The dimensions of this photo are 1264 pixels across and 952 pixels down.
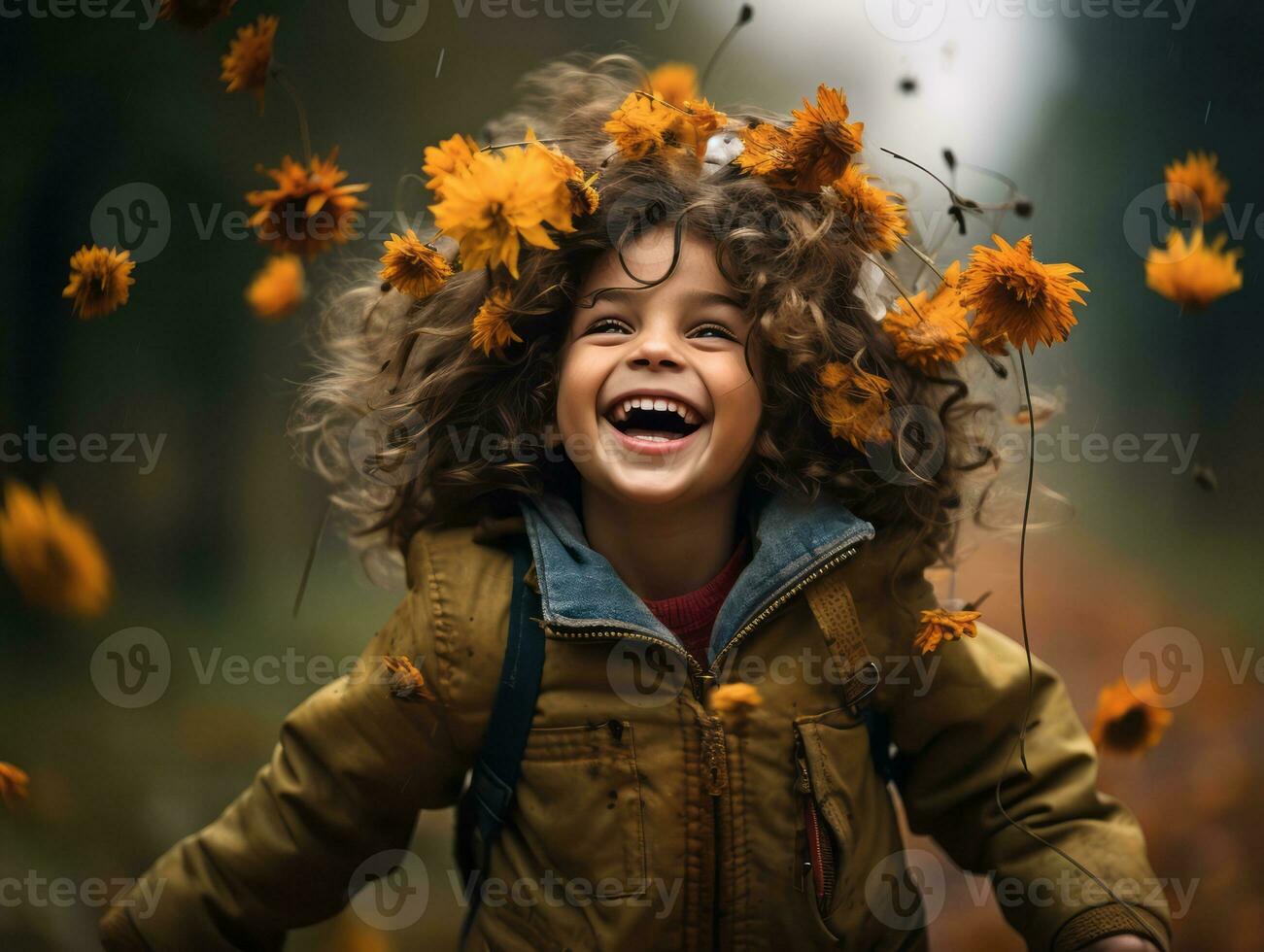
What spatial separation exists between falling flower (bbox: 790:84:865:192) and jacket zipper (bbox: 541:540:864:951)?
340 mm

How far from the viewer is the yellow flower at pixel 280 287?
154 centimetres

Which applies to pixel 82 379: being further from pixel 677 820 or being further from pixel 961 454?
pixel 961 454

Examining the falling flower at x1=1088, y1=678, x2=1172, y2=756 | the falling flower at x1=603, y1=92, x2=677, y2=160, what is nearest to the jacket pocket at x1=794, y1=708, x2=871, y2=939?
the falling flower at x1=1088, y1=678, x2=1172, y2=756

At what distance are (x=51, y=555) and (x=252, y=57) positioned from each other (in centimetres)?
73

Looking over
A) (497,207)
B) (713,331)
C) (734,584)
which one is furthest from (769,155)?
(734,584)

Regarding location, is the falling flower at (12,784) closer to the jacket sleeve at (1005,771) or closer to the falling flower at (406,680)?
the falling flower at (406,680)

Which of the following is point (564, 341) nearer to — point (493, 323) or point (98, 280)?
point (493, 323)

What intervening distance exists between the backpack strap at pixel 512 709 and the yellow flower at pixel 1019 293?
1.59 feet

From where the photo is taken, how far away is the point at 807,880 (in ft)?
3.38

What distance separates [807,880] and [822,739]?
127mm

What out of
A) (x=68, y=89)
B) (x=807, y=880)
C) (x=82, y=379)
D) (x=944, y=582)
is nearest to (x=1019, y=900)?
(x=807, y=880)

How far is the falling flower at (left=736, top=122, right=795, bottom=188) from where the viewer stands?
3.41 ft

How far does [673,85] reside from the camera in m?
1.26

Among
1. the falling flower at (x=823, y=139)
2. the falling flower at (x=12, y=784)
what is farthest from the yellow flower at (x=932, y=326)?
the falling flower at (x=12, y=784)
